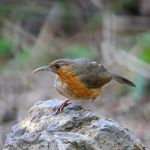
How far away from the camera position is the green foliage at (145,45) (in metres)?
11.1

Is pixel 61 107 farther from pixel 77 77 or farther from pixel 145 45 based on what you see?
pixel 145 45

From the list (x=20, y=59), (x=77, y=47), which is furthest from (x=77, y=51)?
(x=20, y=59)

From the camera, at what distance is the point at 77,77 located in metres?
6.48

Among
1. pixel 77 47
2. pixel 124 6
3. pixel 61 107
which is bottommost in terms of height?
pixel 77 47

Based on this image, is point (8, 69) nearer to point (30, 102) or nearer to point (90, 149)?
point (30, 102)

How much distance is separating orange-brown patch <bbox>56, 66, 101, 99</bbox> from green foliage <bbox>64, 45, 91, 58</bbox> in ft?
19.3

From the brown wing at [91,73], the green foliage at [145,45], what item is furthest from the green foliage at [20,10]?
the brown wing at [91,73]

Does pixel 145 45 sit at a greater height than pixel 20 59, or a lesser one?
greater

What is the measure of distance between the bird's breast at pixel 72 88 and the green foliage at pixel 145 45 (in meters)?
4.67

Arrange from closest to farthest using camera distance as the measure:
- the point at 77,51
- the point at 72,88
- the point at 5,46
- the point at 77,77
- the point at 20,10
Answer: the point at 72,88
the point at 77,77
the point at 77,51
the point at 5,46
the point at 20,10

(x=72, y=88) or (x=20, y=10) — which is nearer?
(x=72, y=88)

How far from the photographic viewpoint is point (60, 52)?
42.9 feet

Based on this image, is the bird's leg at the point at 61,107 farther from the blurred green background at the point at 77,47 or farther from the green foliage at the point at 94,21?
the green foliage at the point at 94,21

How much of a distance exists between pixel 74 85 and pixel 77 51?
634 cm
